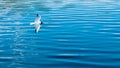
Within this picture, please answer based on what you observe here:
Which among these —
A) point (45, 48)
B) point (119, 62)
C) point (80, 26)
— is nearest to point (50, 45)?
point (45, 48)

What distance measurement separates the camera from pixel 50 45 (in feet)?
81.8

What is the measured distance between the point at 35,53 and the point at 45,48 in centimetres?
147

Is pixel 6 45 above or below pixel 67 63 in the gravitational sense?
above

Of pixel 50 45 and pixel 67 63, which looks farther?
pixel 50 45

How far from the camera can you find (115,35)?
92.5ft

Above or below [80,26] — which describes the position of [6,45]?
below

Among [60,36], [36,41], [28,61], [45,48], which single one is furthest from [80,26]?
[28,61]

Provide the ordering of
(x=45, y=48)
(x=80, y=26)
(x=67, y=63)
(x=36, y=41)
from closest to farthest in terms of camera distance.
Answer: (x=67, y=63), (x=45, y=48), (x=36, y=41), (x=80, y=26)

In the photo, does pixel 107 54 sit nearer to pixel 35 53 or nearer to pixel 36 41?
pixel 35 53

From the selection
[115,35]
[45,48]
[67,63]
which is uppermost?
[115,35]

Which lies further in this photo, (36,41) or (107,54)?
(36,41)

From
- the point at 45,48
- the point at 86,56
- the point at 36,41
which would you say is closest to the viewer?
the point at 86,56

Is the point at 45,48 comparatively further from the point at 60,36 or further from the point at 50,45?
the point at 60,36

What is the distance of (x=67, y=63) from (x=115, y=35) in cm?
912
